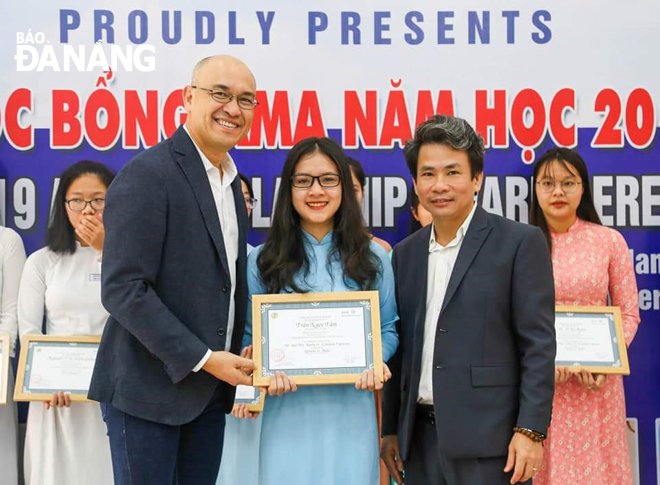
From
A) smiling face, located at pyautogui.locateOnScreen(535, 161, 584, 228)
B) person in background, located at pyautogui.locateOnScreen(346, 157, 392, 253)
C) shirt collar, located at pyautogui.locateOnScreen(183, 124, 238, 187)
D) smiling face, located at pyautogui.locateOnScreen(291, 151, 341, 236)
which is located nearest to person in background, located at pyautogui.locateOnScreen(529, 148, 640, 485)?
smiling face, located at pyautogui.locateOnScreen(535, 161, 584, 228)

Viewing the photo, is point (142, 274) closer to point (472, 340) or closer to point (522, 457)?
point (472, 340)

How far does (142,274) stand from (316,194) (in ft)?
2.63

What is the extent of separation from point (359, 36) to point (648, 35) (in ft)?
5.33

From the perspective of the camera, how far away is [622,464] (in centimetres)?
388

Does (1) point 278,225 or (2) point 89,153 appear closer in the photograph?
(1) point 278,225

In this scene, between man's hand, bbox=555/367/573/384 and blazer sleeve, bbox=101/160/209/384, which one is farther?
man's hand, bbox=555/367/573/384

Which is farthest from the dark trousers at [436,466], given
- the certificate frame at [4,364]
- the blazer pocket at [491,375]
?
the certificate frame at [4,364]

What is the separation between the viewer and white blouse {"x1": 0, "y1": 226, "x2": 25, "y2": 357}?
3.90 m

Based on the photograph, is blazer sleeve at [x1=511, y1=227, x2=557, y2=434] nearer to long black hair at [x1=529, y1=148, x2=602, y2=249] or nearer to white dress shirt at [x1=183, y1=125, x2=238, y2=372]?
white dress shirt at [x1=183, y1=125, x2=238, y2=372]

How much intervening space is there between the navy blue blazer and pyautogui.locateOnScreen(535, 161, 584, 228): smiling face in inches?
84.4

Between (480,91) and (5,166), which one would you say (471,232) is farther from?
(5,166)

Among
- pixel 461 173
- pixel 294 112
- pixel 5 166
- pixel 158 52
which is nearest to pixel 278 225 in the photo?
pixel 461 173

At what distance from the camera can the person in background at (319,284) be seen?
9.07 ft

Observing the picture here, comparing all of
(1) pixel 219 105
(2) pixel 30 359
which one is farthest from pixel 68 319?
(1) pixel 219 105
